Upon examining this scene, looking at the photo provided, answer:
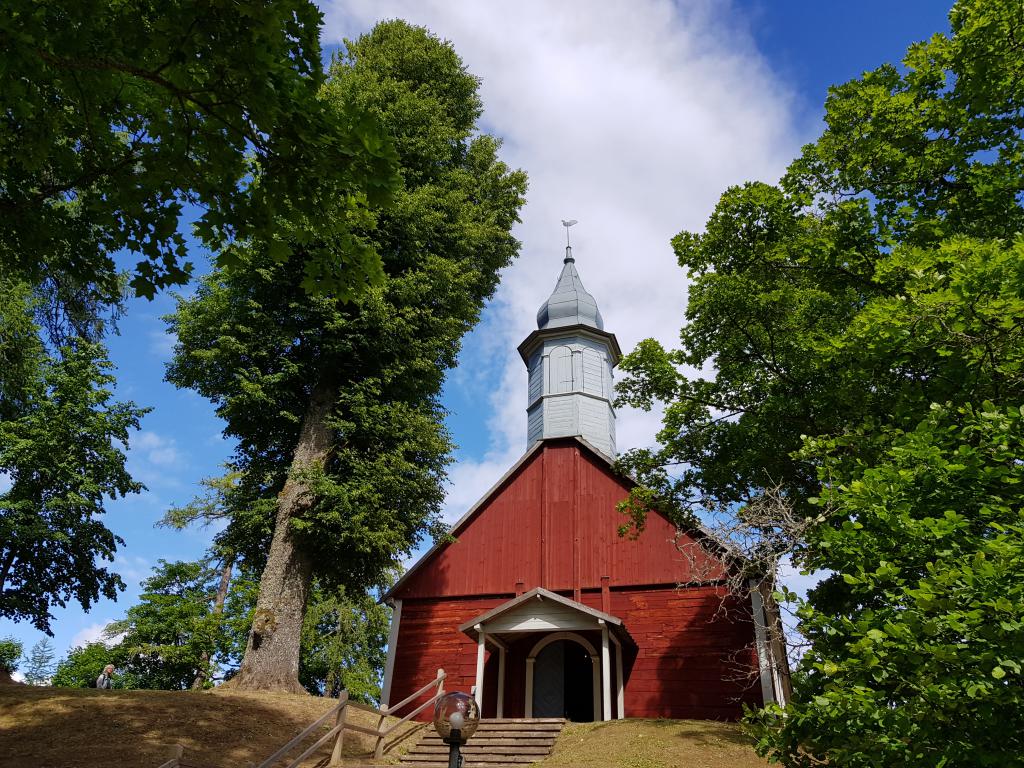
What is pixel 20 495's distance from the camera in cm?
1794

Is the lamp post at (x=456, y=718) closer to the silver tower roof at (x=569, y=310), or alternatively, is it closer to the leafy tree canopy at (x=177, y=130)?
the leafy tree canopy at (x=177, y=130)

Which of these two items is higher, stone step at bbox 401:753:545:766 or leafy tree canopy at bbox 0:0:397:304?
leafy tree canopy at bbox 0:0:397:304

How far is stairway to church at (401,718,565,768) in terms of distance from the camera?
1131 centimetres

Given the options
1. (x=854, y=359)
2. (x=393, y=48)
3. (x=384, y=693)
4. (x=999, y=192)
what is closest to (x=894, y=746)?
(x=854, y=359)

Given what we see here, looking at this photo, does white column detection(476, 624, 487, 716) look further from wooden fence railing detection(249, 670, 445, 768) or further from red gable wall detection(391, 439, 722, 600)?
red gable wall detection(391, 439, 722, 600)

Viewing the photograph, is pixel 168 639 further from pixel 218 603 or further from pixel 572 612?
pixel 572 612

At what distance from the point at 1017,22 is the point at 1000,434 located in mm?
6460

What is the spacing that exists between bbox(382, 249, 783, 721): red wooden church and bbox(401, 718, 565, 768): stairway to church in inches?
51.2

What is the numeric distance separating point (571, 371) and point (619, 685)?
9.74m

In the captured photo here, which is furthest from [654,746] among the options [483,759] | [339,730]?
[339,730]

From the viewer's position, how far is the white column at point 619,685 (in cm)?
1323

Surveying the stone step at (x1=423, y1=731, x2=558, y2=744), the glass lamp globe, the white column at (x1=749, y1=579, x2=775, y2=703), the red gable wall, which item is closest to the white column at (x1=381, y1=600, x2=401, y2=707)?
the red gable wall

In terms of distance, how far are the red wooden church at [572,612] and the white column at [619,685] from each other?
41 mm

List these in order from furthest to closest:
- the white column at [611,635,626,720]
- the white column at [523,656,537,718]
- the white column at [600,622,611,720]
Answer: the white column at [523,656,537,718] → the white column at [611,635,626,720] → the white column at [600,622,611,720]
